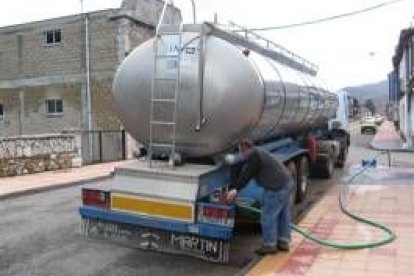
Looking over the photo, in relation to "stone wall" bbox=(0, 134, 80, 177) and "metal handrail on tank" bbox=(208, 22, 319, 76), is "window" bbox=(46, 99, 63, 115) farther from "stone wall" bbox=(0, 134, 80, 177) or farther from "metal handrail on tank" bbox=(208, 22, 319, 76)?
"metal handrail on tank" bbox=(208, 22, 319, 76)

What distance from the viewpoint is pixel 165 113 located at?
8258mm

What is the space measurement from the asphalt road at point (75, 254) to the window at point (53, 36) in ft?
62.6

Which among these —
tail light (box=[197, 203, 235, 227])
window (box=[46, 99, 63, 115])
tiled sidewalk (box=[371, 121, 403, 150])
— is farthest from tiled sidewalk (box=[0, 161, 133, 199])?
tiled sidewalk (box=[371, 121, 403, 150])

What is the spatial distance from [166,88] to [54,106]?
76.5ft

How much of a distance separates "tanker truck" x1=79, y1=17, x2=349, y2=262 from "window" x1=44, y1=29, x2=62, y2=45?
72.2 ft

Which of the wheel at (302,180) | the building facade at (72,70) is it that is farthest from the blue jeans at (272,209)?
the building facade at (72,70)

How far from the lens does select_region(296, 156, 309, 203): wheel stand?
12.8 metres

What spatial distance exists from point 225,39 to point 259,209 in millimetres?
2377

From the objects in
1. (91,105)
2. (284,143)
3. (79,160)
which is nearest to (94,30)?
(91,105)

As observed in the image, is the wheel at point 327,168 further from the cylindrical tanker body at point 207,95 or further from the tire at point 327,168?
the cylindrical tanker body at point 207,95

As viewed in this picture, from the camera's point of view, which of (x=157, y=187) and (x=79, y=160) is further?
(x=79, y=160)

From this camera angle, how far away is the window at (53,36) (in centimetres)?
2964

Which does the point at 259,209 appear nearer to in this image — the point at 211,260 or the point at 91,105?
the point at 211,260

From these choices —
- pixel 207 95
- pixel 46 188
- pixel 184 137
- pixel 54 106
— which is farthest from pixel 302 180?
pixel 54 106
